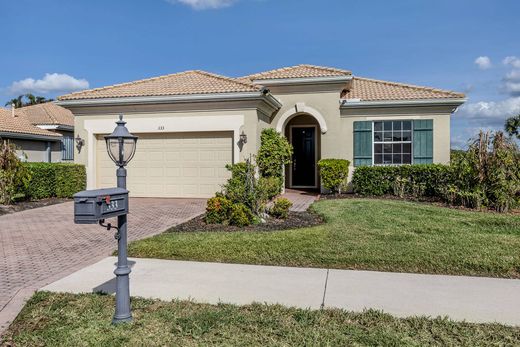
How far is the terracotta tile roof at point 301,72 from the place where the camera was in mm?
15472

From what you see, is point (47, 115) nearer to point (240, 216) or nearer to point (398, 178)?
point (240, 216)

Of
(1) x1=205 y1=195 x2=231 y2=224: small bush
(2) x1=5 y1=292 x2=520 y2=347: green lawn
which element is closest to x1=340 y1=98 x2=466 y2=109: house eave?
(1) x1=205 y1=195 x2=231 y2=224: small bush

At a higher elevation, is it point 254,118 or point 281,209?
point 254,118

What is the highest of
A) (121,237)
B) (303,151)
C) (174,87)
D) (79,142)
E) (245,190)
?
(174,87)

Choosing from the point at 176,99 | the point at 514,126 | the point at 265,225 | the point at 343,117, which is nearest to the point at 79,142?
the point at 176,99

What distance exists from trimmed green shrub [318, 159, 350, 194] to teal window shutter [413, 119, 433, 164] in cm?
309

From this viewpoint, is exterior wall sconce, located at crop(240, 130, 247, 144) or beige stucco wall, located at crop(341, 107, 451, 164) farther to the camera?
beige stucco wall, located at crop(341, 107, 451, 164)

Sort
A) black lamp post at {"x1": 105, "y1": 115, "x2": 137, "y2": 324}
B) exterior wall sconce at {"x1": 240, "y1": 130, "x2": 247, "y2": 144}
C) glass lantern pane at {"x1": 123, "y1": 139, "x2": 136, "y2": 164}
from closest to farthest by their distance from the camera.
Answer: black lamp post at {"x1": 105, "y1": 115, "x2": 137, "y2": 324}, glass lantern pane at {"x1": 123, "y1": 139, "x2": 136, "y2": 164}, exterior wall sconce at {"x1": 240, "y1": 130, "x2": 247, "y2": 144}

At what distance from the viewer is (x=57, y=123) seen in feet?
81.8

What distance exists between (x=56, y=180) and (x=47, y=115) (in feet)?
44.8

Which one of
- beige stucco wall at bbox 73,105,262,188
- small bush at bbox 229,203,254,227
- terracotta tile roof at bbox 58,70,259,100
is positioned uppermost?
terracotta tile roof at bbox 58,70,259,100

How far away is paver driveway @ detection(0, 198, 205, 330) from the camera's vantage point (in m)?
5.27

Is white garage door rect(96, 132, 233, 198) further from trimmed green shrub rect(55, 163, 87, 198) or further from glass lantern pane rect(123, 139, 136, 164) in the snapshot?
glass lantern pane rect(123, 139, 136, 164)

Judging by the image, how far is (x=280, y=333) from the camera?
3.64 m
